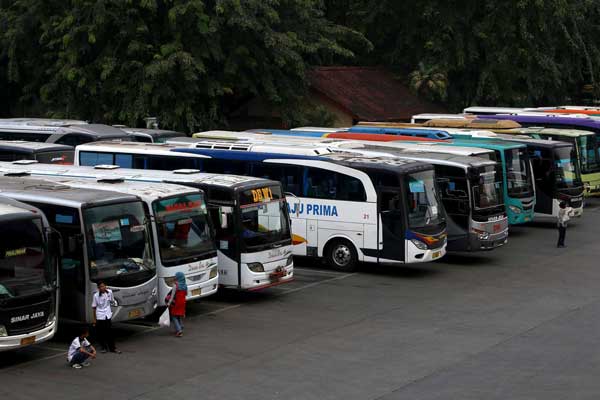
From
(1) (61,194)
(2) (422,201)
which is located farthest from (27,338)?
(2) (422,201)

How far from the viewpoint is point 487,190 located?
2647 centimetres

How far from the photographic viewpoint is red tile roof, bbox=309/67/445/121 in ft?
146

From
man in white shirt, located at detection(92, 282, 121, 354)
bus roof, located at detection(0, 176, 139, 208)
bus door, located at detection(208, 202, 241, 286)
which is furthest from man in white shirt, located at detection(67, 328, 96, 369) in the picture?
bus door, located at detection(208, 202, 241, 286)

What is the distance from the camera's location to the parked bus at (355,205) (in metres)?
24.0

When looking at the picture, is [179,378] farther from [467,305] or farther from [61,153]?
[61,153]

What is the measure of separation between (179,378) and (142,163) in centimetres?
1223

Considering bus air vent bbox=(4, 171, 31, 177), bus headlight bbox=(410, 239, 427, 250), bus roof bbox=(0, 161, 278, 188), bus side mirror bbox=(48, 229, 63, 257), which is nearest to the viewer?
bus side mirror bbox=(48, 229, 63, 257)

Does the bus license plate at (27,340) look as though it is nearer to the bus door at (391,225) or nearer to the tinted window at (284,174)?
the tinted window at (284,174)

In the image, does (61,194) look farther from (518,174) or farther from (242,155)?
(518,174)

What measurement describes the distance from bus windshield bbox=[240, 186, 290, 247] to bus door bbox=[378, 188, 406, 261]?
9.88ft

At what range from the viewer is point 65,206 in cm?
1773

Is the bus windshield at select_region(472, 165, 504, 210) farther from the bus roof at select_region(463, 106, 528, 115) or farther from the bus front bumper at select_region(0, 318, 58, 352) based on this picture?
the bus roof at select_region(463, 106, 528, 115)

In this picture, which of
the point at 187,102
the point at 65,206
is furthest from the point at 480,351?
the point at 187,102

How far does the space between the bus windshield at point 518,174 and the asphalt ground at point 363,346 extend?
4.95 meters
